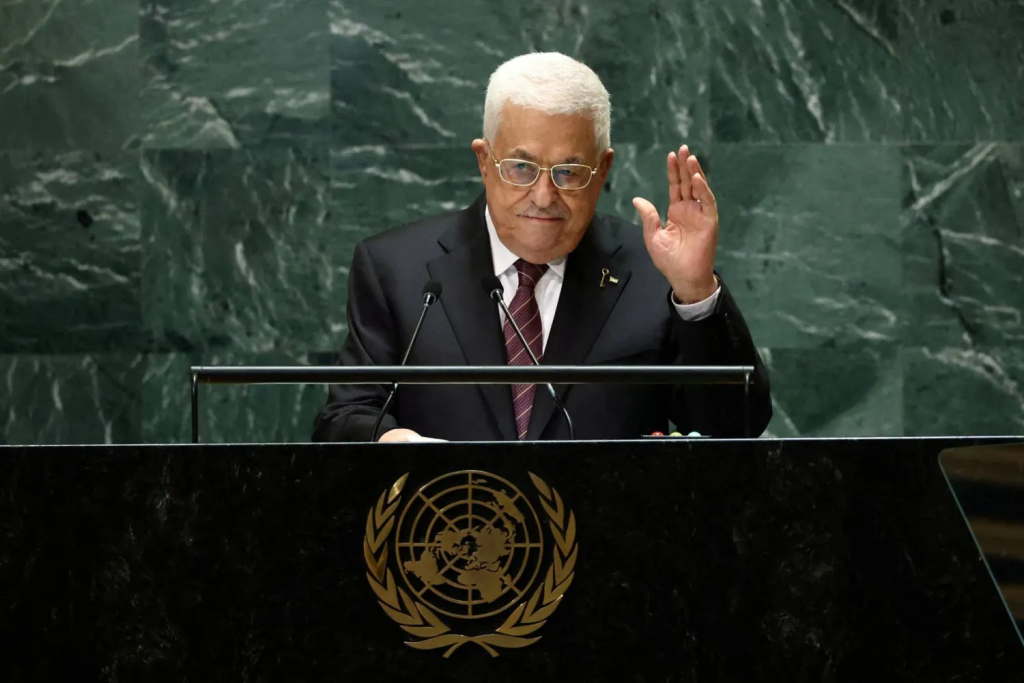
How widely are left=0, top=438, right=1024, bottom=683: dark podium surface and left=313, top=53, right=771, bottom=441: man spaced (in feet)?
2.72

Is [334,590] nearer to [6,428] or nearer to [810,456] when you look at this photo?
[810,456]

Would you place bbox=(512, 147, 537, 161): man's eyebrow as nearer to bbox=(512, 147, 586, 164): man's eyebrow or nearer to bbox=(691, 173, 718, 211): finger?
bbox=(512, 147, 586, 164): man's eyebrow

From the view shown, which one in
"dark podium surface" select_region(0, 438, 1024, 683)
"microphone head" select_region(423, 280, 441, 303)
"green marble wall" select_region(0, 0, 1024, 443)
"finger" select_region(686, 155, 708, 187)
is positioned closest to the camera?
"dark podium surface" select_region(0, 438, 1024, 683)

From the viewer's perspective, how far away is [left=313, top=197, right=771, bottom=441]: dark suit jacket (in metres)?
2.75

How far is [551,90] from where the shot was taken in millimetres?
2986

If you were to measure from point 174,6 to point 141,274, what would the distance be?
901 mm

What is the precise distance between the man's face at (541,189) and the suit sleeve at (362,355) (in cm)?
33

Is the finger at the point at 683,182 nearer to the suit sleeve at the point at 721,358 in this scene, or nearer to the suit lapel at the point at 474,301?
the suit sleeve at the point at 721,358

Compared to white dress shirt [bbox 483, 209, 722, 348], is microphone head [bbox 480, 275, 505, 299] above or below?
above

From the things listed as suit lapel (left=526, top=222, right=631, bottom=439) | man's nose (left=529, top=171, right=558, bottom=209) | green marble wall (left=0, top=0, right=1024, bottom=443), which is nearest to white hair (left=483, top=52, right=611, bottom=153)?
man's nose (left=529, top=171, right=558, bottom=209)

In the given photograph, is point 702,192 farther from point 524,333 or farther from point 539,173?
point 524,333

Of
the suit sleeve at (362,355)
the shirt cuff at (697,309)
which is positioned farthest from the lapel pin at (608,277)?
the suit sleeve at (362,355)

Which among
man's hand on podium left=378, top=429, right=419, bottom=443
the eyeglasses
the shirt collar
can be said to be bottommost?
the shirt collar

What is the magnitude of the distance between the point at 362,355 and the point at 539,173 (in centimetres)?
56
